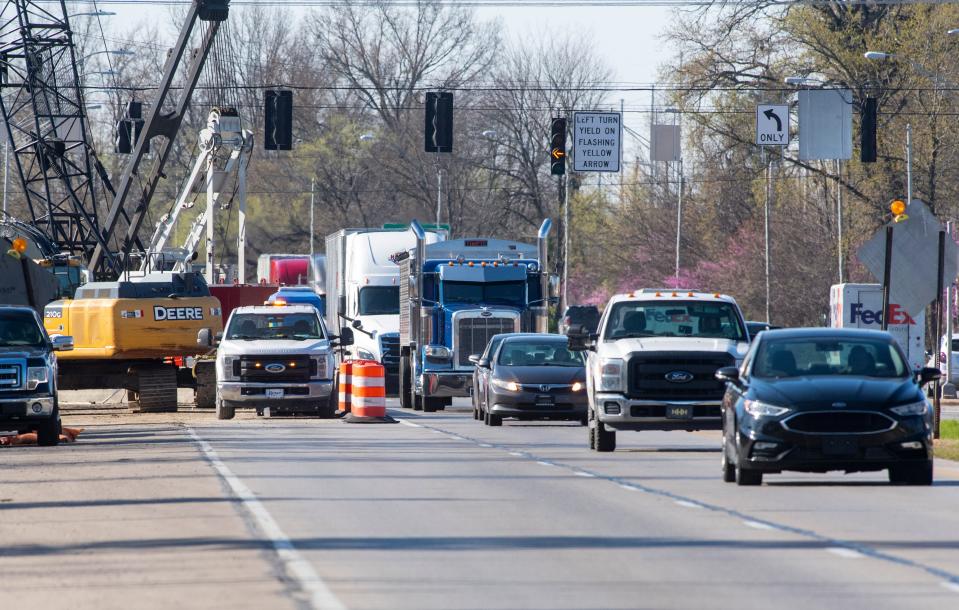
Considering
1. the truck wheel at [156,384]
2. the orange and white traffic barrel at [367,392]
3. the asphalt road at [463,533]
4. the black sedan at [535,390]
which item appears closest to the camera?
the asphalt road at [463,533]

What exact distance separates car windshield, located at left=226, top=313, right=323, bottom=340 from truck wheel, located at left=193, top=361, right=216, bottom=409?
359cm

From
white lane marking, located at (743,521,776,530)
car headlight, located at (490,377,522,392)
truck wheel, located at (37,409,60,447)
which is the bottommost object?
truck wheel, located at (37,409,60,447)

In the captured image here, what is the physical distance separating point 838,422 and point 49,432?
44.7ft

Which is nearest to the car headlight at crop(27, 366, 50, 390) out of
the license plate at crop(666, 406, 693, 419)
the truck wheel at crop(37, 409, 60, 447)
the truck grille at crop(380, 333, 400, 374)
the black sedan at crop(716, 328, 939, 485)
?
the truck wheel at crop(37, 409, 60, 447)

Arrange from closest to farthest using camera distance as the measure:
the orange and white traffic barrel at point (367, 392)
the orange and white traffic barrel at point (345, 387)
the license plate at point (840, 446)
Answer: the license plate at point (840, 446) < the orange and white traffic barrel at point (367, 392) < the orange and white traffic barrel at point (345, 387)

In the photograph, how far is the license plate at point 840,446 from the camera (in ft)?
61.3

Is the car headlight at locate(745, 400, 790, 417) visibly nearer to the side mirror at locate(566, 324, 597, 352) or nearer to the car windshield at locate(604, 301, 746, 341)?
the side mirror at locate(566, 324, 597, 352)

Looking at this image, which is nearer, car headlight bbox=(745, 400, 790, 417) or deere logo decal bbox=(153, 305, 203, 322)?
car headlight bbox=(745, 400, 790, 417)

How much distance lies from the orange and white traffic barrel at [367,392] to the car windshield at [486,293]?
634 cm

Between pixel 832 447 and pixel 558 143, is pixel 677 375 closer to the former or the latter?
pixel 832 447

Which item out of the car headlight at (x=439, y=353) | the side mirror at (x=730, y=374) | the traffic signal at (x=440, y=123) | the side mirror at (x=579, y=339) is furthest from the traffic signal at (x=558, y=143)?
the side mirror at (x=730, y=374)

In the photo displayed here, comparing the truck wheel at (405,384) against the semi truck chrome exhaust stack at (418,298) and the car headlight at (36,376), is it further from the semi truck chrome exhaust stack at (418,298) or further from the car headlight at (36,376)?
the car headlight at (36,376)

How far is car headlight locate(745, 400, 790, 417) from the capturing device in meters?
18.8

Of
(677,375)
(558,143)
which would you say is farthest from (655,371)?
(558,143)
